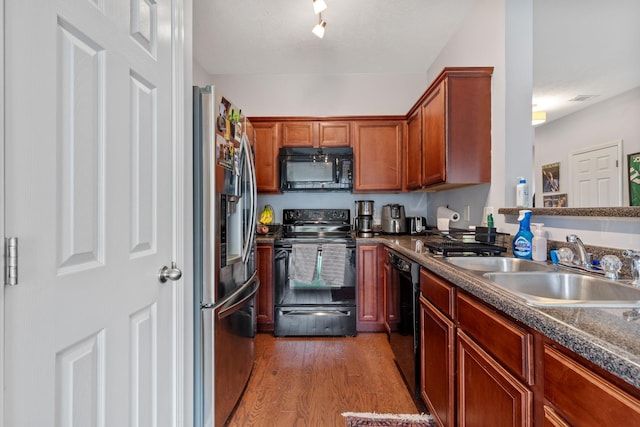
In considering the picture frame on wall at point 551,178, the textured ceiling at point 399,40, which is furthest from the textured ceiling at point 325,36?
the picture frame on wall at point 551,178

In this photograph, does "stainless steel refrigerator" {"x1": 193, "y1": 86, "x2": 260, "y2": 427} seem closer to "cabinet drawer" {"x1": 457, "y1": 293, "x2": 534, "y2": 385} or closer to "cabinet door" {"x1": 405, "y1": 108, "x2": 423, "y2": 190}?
"cabinet drawer" {"x1": 457, "y1": 293, "x2": 534, "y2": 385}

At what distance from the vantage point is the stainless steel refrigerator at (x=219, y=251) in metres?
1.42

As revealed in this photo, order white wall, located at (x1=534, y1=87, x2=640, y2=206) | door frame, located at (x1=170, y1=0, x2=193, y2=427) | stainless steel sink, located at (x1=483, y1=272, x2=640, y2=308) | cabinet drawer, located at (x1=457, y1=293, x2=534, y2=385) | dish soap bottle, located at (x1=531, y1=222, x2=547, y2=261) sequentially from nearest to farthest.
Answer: cabinet drawer, located at (x1=457, y1=293, x2=534, y2=385) → stainless steel sink, located at (x1=483, y1=272, x2=640, y2=308) → door frame, located at (x1=170, y1=0, x2=193, y2=427) → white wall, located at (x1=534, y1=87, x2=640, y2=206) → dish soap bottle, located at (x1=531, y1=222, x2=547, y2=261)

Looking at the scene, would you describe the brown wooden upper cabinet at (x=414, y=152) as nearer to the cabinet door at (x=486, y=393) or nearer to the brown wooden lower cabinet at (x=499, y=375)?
the brown wooden lower cabinet at (x=499, y=375)

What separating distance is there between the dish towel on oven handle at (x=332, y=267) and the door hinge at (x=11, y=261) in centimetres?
221

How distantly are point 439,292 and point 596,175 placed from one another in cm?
91

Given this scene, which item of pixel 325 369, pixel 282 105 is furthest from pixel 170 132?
pixel 282 105

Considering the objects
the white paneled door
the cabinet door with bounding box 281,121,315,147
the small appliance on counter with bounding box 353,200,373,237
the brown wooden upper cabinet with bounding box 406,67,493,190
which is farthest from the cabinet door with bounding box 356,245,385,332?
the white paneled door

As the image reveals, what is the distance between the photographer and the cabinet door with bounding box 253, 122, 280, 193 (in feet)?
10.3

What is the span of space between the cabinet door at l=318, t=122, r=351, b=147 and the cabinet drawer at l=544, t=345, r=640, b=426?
265cm

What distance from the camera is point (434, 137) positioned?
91.4 inches

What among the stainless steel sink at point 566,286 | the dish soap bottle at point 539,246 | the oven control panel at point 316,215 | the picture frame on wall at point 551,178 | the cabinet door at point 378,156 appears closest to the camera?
the stainless steel sink at point 566,286

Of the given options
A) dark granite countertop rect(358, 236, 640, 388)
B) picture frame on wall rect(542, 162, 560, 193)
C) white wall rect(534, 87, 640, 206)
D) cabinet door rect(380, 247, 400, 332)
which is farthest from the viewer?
cabinet door rect(380, 247, 400, 332)

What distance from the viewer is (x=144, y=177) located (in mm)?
1026
